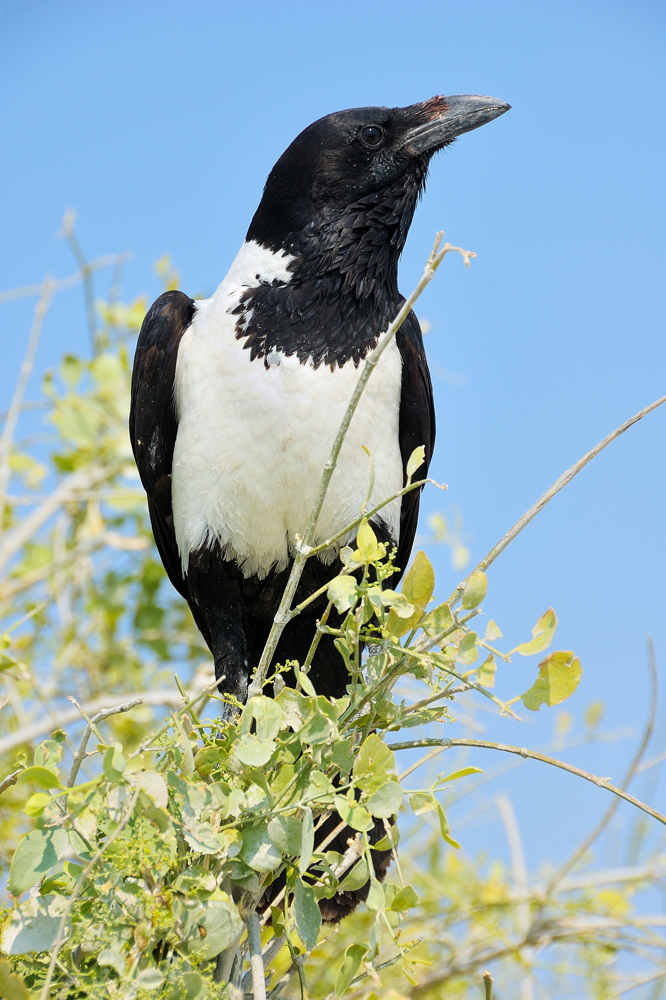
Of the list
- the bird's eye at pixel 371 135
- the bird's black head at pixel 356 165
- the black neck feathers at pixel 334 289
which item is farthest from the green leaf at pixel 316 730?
the bird's eye at pixel 371 135

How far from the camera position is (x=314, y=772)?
4.87 ft

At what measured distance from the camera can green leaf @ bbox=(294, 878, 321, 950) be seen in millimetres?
1539

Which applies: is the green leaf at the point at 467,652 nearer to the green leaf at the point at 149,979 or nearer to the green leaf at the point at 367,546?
the green leaf at the point at 367,546

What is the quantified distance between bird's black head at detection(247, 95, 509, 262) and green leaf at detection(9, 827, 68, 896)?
78.0 inches

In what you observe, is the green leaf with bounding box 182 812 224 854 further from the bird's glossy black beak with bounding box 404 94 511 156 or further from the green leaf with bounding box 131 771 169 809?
the bird's glossy black beak with bounding box 404 94 511 156

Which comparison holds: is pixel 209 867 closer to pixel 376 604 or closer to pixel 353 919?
pixel 376 604

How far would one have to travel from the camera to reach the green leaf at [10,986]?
1366 millimetres

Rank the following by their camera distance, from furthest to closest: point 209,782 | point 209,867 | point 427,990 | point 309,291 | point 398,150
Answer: point 398,150
point 309,291
point 427,990
point 209,782
point 209,867

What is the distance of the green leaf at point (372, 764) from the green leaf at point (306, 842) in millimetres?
94

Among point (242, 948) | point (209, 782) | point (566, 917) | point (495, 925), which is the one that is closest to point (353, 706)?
point (209, 782)

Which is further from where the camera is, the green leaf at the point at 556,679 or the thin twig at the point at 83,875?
the green leaf at the point at 556,679

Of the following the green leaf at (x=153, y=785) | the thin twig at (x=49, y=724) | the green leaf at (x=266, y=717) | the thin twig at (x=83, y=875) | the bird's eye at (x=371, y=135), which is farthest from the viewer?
the bird's eye at (x=371, y=135)

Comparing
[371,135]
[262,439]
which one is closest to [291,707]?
[262,439]

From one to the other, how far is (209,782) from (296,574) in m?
0.42
